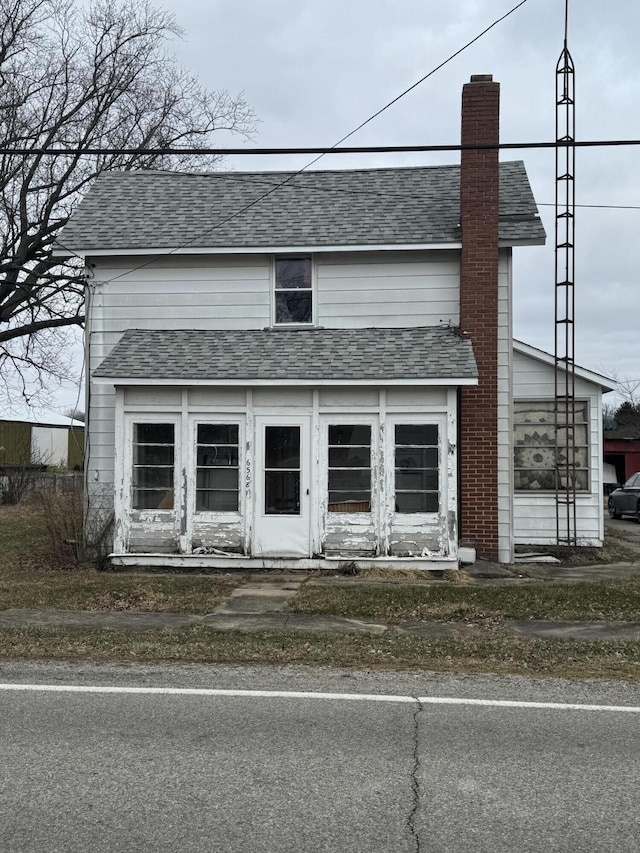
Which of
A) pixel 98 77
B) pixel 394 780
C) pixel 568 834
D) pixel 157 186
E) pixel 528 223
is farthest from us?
pixel 98 77

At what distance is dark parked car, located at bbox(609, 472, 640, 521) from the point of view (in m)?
25.4

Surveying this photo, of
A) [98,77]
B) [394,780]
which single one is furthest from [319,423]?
[98,77]

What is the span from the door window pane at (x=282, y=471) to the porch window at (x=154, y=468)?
5.03ft

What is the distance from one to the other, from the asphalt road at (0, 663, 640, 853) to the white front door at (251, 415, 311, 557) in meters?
5.92

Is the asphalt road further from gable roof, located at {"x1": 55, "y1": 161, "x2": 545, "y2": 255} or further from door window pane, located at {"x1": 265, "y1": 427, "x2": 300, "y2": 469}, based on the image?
gable roof, located at {"x1": 55, "y1": 161, "x2": 545, "y2": 255}

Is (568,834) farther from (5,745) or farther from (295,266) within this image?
(295,266)

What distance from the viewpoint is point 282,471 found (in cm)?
1300

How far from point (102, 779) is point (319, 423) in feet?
28.2

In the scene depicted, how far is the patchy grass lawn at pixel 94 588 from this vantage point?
10.2m

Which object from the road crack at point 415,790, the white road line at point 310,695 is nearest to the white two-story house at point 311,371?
the white road line at point 310,695

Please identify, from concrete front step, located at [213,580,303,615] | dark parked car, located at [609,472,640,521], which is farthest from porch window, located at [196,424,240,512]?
dark parked car, located at [609,472,640,521]

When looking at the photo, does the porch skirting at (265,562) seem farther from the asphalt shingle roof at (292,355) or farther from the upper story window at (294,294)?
the upper story window at (294,294)

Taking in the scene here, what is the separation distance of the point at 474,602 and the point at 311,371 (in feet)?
14.4

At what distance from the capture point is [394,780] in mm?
4641
